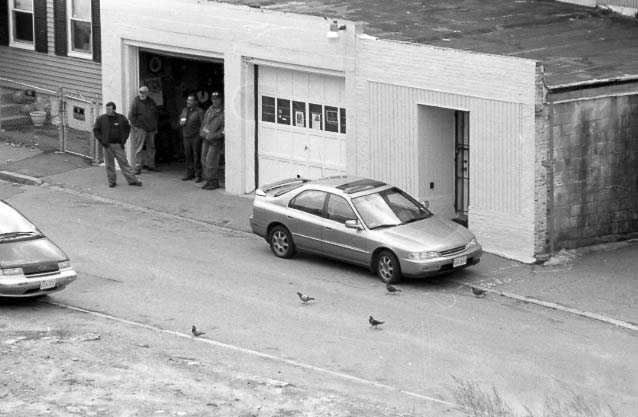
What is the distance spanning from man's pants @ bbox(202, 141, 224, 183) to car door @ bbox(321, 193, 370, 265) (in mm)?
6181

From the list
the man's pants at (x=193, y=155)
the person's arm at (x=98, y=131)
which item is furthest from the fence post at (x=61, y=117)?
the man's pants at (x=193, y=155)

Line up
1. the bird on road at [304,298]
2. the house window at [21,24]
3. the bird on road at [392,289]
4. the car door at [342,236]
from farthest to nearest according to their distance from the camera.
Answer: the house window at [21,24], the car door at [342,236], the bird on road at [392,289], the bird on road at [304,298]

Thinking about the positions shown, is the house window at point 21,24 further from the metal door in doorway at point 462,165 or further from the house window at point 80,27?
the metal door in doorway at point 462,165

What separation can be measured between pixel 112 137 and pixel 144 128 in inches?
71.1

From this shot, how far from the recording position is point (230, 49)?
1115 inches

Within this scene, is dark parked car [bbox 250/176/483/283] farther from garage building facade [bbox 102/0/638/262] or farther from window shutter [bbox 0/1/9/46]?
window shutter [bbox 0/1/9/46]

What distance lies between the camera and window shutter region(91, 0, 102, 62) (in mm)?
32375

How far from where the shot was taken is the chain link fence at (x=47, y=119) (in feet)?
104

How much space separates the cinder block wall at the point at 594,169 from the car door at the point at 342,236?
11.1 ft

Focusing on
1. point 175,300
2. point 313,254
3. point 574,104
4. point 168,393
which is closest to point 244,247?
point 313,254

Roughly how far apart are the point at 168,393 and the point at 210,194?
12472 millimetres

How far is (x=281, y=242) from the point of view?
947 inches

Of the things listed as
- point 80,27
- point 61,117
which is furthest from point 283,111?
point 80,27

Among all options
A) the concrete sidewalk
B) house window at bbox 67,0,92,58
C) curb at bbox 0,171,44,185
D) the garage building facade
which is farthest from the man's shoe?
house window at bbox 67,0,92,58
